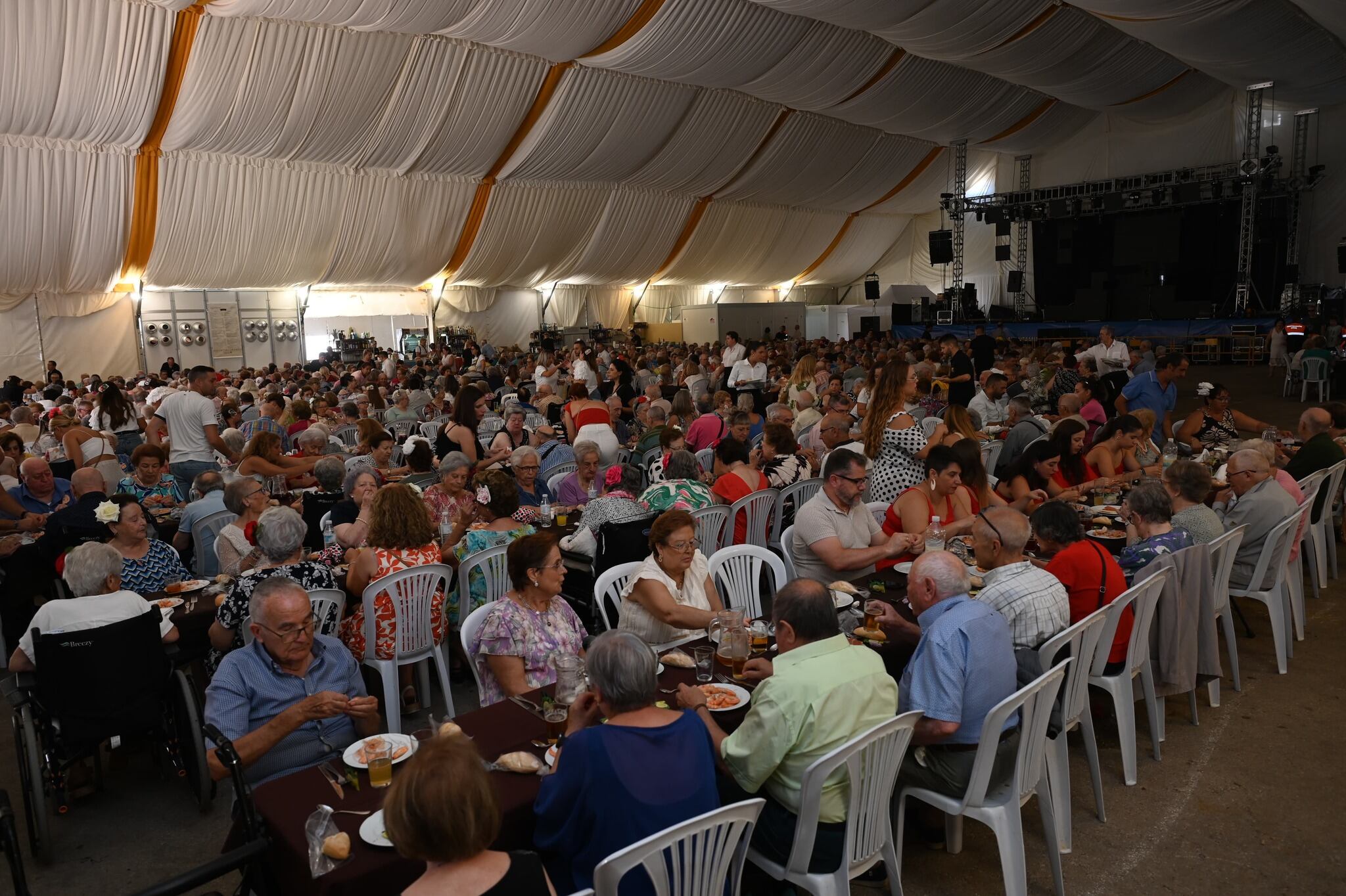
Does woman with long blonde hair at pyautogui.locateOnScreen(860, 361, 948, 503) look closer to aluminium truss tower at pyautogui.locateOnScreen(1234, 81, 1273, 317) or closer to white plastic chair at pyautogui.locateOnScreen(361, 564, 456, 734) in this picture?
white plastic chair at pyautogui.locateOnScreen(361, 564, 456, 734)

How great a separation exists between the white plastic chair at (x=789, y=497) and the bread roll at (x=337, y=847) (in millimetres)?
4209

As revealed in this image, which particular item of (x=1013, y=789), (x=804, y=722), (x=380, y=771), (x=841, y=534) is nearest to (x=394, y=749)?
(x=380, y=771)

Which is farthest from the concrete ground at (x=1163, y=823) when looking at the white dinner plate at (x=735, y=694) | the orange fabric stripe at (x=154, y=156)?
the orange fabric stripe at (x=154, y=156)

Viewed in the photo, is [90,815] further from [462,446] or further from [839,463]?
[462,446]

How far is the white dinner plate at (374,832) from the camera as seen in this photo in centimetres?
237

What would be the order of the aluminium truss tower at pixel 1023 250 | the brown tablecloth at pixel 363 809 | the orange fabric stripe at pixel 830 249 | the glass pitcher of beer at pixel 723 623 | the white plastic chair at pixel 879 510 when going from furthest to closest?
the orange fabric stripe at pixel 830 249, the aluminium truss tower at pixel 1023 250, the white plastic chair at pixel 879 510, the glass pitcher of beer at pixel 723 623, the brown tablecloth at pixel 363 809

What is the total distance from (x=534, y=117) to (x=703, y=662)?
1774cm

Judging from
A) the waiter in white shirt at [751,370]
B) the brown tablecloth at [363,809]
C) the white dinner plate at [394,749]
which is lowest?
the brown tablecloth at [363,809]

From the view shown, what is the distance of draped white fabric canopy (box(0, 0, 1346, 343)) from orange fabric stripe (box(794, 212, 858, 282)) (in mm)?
3167

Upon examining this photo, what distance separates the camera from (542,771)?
2697 mm

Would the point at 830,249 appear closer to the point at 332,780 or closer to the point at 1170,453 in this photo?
the point at 1170,453

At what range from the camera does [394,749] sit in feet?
9.36

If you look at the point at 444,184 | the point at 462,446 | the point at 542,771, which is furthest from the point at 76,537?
the point at 444,184

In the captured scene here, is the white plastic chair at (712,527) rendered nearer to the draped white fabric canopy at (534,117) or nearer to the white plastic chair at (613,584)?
the white plastic chair at (613,584)
